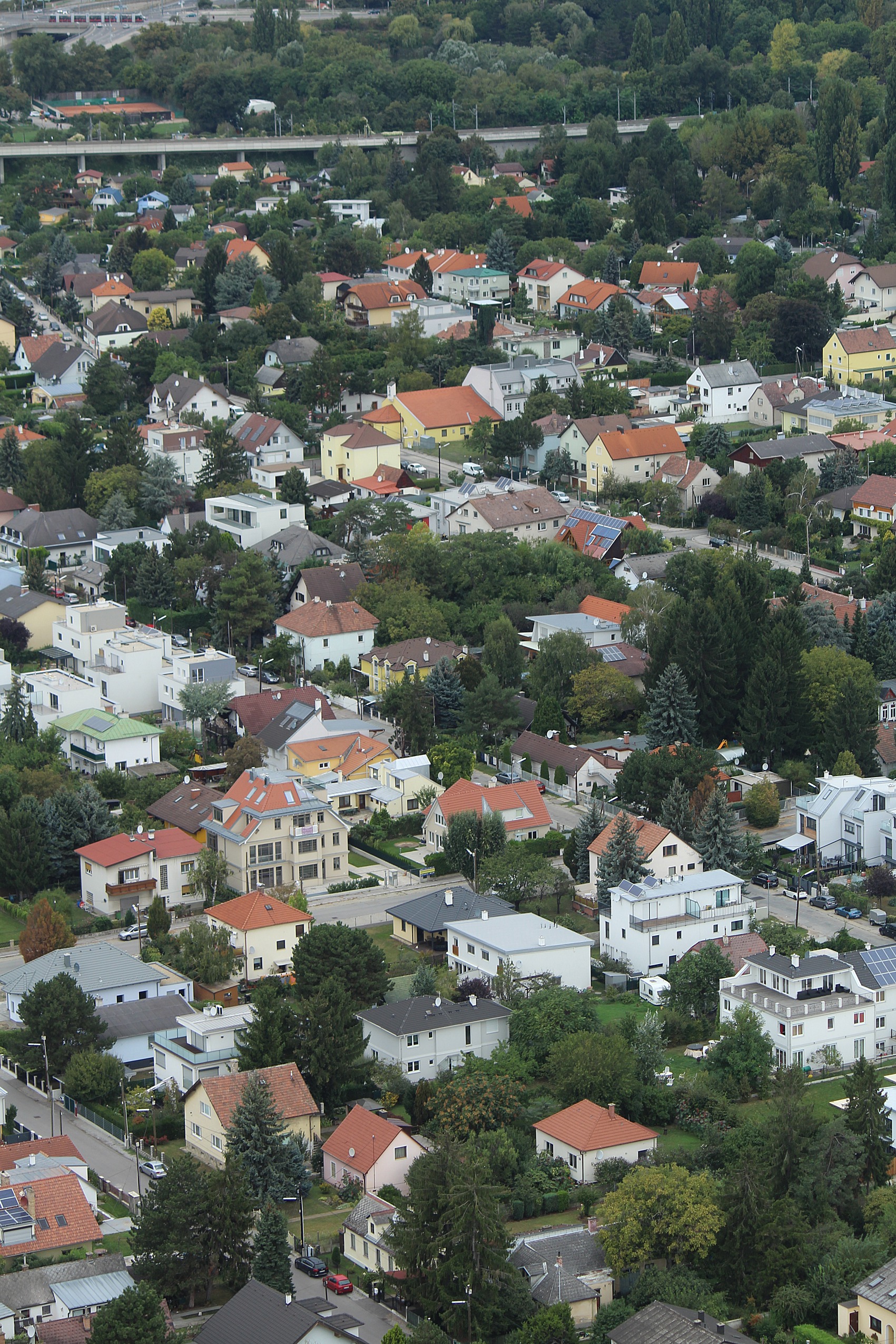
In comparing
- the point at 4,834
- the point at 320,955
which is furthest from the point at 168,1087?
the point at 4,834

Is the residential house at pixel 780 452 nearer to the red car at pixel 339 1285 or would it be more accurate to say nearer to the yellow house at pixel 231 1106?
the yellow house at pixel 231 1106

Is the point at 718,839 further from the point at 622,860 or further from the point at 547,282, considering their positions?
the point at 547,282

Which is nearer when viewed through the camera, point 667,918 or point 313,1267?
point 313,1267

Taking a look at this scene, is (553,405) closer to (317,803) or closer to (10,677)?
(10,677)

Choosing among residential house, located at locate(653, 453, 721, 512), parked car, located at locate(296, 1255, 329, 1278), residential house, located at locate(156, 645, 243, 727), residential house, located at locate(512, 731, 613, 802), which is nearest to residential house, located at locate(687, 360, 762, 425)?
residential house, located at locate(653, 453, 721, 512)

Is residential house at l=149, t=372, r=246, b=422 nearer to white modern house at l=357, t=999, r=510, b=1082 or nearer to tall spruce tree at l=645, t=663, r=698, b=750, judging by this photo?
tall spruce tree at l=645, t=663, r=698, b=750

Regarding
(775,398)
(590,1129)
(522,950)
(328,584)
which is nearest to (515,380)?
(775,398)
